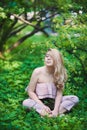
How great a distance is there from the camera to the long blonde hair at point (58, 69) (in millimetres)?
7109

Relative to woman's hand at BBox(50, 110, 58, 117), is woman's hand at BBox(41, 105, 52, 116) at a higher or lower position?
higher

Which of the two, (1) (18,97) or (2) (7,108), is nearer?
(2) (7,108)

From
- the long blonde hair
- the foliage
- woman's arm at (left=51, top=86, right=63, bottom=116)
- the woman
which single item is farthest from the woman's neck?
the foliage

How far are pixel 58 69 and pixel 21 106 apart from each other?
2.79ft

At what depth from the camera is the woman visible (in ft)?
23.3

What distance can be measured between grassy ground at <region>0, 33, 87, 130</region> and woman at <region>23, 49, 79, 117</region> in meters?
0.17

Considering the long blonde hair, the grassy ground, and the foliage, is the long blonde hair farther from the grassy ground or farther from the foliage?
the foliage

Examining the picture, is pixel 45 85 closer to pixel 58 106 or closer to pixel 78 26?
pixel 58 106

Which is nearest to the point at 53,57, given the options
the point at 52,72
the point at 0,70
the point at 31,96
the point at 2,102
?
the point at 52,72

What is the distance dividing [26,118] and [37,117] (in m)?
0.17

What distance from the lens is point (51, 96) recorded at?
23.8ft

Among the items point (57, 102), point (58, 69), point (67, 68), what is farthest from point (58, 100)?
point (67, 68)

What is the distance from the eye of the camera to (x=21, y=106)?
7.15 m

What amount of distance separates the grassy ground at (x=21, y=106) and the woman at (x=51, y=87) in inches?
6.6
